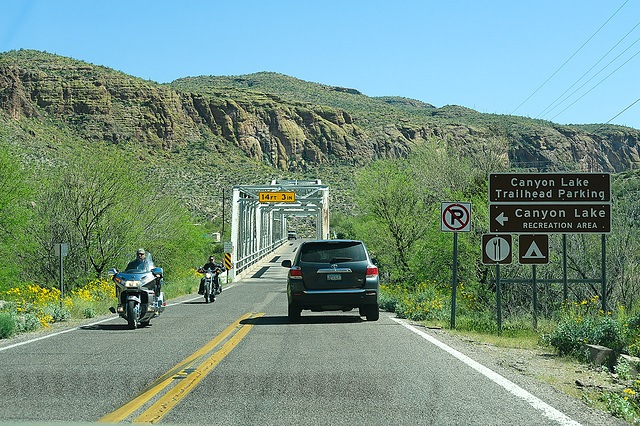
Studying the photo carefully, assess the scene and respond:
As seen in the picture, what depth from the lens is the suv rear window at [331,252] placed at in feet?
44.8

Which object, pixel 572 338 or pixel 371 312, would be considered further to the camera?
pixel 371 312

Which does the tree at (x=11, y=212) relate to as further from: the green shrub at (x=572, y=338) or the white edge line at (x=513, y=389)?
the green shrub at (x=572, y=338)

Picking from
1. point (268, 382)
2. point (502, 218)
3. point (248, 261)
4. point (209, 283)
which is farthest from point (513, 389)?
point (248, 261)

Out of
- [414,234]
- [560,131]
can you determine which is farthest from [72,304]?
[560,131]

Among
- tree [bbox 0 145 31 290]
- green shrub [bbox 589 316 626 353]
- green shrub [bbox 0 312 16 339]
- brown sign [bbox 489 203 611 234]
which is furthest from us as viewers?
tree [bbox 0 145 31 290]

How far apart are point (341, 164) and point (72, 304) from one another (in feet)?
409

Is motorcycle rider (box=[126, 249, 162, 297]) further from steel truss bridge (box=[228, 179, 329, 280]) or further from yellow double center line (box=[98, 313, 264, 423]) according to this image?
steel truss bridge (box=[228, 179, 329, 280])

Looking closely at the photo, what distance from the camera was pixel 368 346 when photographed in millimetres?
9922

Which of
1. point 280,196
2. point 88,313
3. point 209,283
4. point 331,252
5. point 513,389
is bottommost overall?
point 88,313

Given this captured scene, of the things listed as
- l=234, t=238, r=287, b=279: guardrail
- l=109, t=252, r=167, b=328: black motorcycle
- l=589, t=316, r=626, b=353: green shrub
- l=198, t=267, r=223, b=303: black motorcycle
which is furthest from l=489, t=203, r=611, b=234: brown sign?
l=234, t=238, r=287, b=279: guardrail

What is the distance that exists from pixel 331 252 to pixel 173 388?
732 centimetres

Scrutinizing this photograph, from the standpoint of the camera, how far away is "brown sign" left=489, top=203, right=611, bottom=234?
42.8 ft

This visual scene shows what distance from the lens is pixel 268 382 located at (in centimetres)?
704

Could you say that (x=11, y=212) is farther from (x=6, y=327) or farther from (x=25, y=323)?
(x=6, y=327)
